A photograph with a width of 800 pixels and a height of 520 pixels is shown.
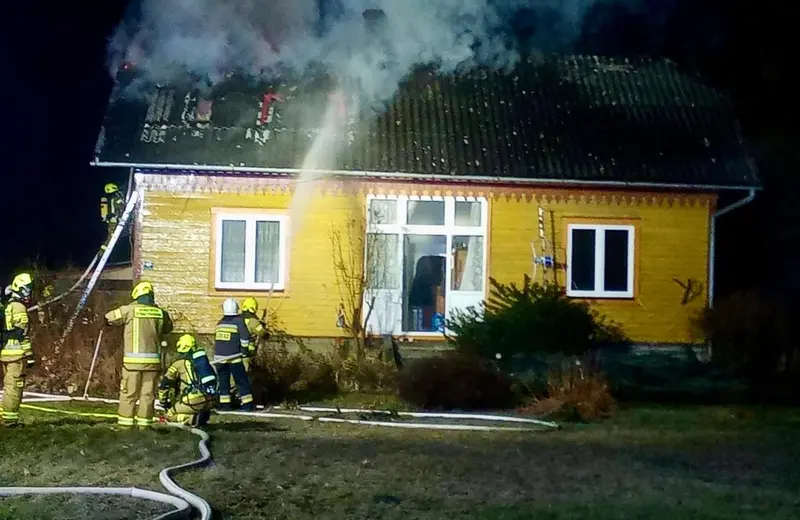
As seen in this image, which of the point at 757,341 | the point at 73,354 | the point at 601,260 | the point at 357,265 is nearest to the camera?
the point at 73,354

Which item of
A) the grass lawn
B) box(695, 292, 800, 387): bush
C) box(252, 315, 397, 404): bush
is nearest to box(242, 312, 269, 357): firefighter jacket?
box(252, 315, 397, 404): bush

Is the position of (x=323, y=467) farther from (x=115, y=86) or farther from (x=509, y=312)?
(x=115, y=86)

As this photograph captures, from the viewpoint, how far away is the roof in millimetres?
17234

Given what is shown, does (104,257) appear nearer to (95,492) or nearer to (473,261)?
(473,261)

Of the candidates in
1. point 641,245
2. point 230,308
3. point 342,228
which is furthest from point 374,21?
point 230,308

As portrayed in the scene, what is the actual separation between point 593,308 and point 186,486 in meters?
11.3

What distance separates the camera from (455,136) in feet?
59.3

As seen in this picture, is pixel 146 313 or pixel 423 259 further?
pixel 423 259

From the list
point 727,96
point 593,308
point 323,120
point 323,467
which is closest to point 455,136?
point 323,120

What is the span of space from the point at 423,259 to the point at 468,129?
250 centimetres

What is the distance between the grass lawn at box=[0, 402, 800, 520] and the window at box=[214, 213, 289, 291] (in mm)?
5702

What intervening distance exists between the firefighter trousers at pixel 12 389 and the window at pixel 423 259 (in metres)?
7.38

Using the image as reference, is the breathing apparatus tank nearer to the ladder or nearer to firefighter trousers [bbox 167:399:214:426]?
firefighter trousers [bbox 167:399:214:426]

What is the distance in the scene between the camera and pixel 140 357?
440 inches
